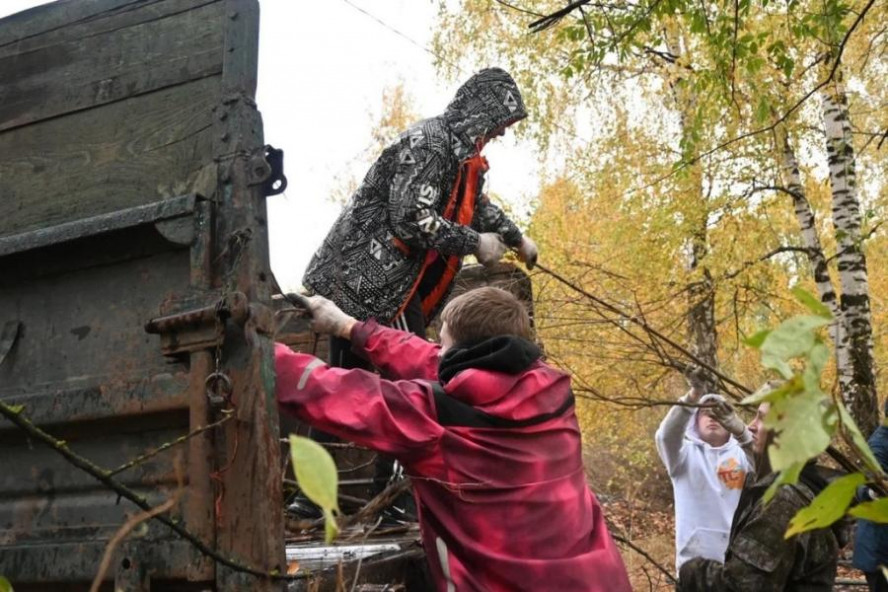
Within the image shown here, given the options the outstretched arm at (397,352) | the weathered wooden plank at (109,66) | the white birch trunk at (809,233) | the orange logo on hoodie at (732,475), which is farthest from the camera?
the white birch trunk at (809,233)

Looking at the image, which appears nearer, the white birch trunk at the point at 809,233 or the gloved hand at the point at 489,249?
the gloved hand at the point at 489,249

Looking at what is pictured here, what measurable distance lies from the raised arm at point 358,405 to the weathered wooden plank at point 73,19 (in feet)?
2.91

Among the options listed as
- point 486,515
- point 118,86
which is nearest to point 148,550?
point 486,515

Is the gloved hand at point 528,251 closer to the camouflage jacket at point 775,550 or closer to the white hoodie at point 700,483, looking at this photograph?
the white hoodie at point 700,483

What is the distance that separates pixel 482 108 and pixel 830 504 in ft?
11.1

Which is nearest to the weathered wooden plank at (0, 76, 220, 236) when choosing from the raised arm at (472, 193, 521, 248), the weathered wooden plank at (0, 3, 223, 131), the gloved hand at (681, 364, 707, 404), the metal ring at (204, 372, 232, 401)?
the weathered wooden plank at (0, 3, 223, 131)

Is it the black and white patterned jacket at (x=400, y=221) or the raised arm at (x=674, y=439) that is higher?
the black and white patterned jacket at (x=400, y=221)

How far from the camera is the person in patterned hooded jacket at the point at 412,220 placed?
3.69 m

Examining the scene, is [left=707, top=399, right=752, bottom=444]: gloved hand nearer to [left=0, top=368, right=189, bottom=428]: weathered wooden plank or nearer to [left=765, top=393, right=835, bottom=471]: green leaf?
[left=0, top=368, right=189, bottom=428]: weathered wooden plank

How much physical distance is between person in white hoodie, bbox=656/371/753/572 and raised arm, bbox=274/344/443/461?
2018 millimetres

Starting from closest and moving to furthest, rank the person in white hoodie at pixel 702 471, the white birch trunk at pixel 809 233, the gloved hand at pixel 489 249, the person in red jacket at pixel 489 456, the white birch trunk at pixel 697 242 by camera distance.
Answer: the person in red jacket at pixel 489 456 < the gloved hand at pixel 489 249 < the person in white hoodie at pixel 702 471 < the white birch trunk at pixel 809 233 < the white birch trunk at pixel 697 242

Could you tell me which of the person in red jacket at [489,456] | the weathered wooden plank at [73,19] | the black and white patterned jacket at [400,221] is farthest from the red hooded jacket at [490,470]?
the black and white patterned jacket at [400,221]

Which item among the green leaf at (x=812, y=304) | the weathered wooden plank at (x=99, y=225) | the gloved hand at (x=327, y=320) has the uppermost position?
the weathered wooden plank at (x=99, y=225)

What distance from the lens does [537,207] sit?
18.4m
